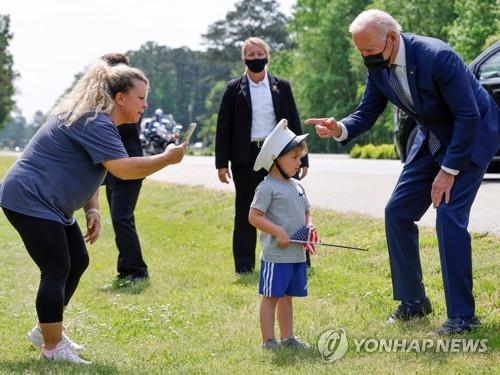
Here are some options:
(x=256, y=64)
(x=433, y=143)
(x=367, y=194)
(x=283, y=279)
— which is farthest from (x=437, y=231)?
(x=367, y=194)

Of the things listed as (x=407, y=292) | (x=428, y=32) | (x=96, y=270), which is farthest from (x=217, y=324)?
(x=428, y=32)

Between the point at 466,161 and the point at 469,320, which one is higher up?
the point at 466,161

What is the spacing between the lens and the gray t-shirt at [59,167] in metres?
5.12

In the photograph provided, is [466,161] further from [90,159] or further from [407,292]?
[90,159]

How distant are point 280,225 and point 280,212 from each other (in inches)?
3.1

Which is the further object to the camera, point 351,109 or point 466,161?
point 351,109

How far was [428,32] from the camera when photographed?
175 feet

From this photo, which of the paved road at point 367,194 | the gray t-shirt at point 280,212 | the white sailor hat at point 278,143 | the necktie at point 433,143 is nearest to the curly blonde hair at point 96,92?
the white sailor hat at point 278,143

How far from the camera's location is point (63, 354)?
17.3 feet

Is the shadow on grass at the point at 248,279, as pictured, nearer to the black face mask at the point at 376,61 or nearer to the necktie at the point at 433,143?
the necktie at the point at 433,143

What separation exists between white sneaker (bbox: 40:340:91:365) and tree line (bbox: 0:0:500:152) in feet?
102

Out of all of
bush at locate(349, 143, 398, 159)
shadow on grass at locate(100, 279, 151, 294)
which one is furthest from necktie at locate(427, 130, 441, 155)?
bush at locate(349, 143, 398, 159)

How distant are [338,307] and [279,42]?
86.7 m

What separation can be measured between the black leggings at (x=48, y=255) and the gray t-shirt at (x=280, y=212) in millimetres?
1159
